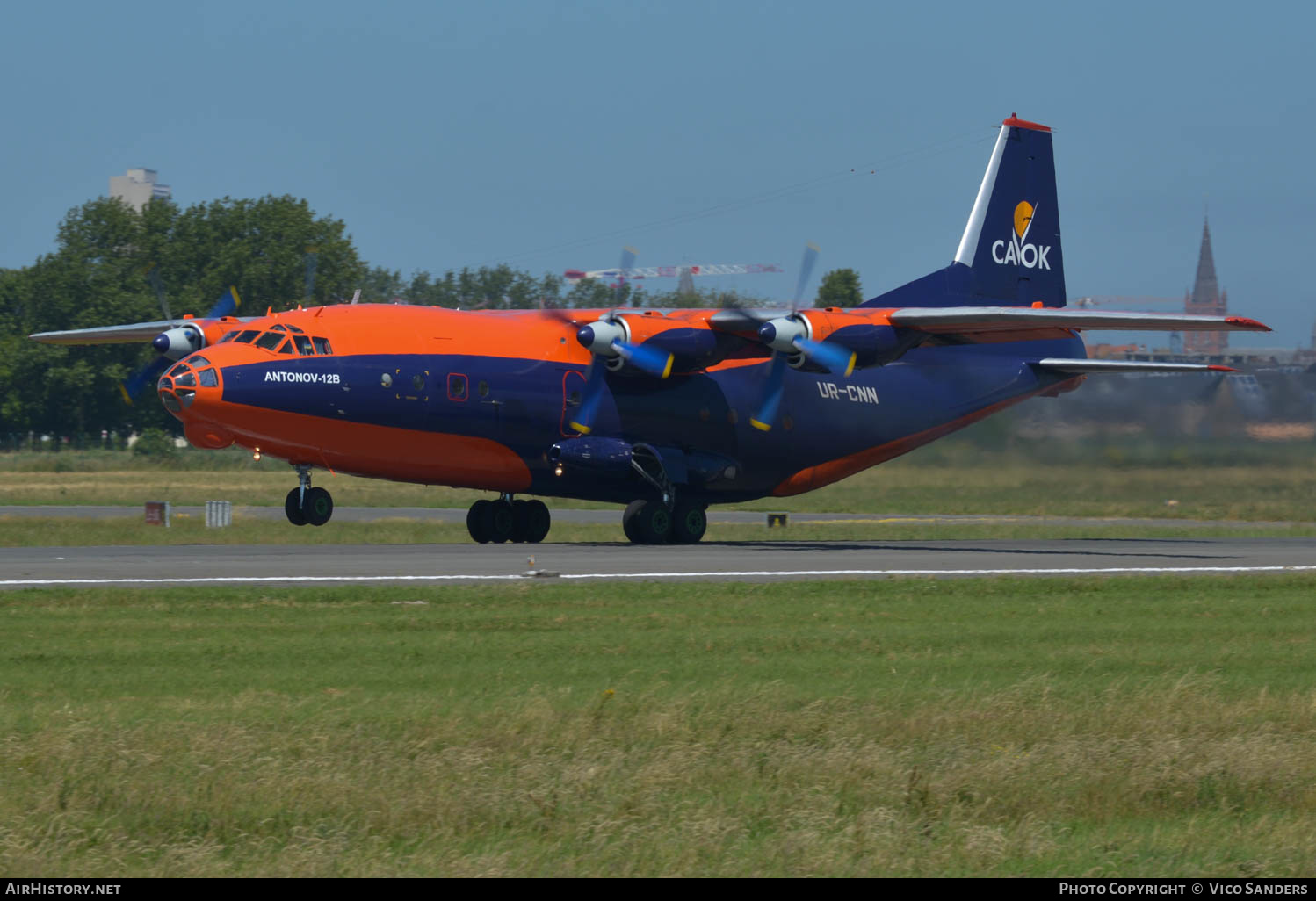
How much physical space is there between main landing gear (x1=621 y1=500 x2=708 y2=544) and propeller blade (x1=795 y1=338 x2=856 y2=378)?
4595 mm

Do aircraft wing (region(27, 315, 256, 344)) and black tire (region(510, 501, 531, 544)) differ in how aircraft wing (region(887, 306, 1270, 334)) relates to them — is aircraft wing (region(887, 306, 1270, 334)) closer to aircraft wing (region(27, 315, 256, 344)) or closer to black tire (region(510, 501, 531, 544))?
black tire (region(510, 501, 531, 544))

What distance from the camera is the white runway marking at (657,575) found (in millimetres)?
19906

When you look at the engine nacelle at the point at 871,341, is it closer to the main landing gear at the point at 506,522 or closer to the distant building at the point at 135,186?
the main landing gear at the point at 506,522

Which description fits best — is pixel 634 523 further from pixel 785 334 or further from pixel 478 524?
pixel 785 334

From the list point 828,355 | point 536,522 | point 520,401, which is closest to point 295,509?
point 520,401

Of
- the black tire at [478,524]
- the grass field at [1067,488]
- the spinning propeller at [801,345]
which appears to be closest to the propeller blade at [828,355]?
the spinning propeller at [801,345]

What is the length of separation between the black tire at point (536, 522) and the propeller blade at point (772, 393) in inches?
Result: 202

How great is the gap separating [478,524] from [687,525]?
4.53m

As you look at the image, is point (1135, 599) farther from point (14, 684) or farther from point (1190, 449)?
point (1190, 449)

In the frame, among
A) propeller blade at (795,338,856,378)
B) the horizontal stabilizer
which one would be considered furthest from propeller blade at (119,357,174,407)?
the horizontal stabilizer

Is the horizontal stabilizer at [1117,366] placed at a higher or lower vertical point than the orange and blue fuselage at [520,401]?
higher

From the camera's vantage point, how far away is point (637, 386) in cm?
3030

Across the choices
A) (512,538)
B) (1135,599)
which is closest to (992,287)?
(512,538)

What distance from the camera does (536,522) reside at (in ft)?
103
